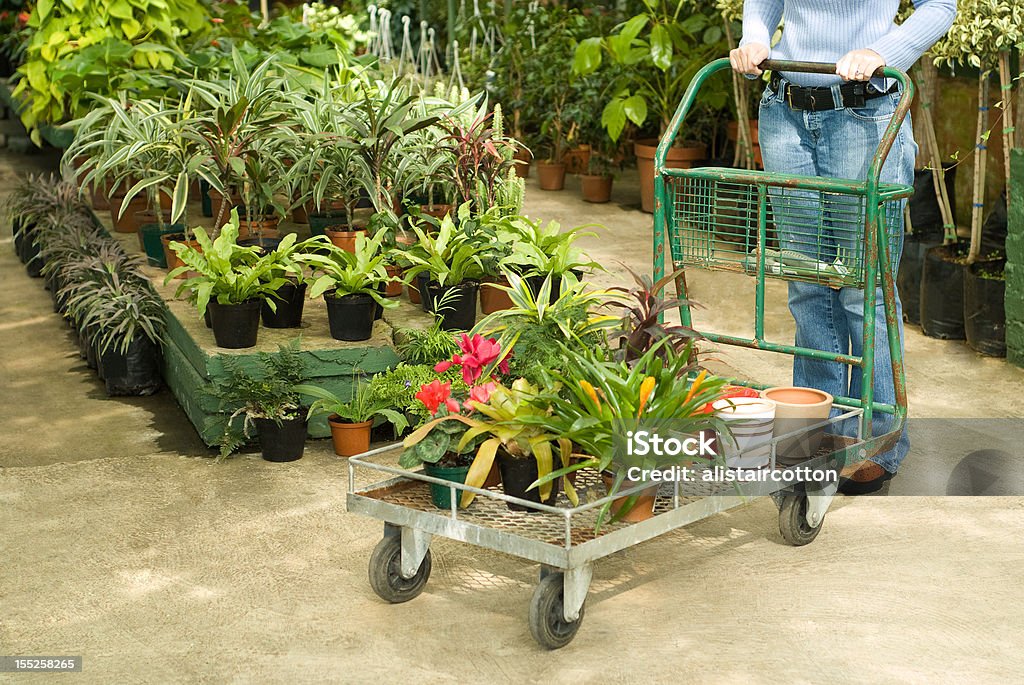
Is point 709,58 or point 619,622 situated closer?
point 619,622

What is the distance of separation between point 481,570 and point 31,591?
106 cm

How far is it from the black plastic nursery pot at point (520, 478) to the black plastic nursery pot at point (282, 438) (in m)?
1.17

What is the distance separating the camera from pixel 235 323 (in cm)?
396

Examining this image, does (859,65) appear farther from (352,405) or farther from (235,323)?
(235,323)

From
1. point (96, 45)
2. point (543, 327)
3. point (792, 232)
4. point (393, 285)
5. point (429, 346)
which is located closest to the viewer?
point (792, 232)

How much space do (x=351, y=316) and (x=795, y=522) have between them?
1573mm

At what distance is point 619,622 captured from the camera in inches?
112

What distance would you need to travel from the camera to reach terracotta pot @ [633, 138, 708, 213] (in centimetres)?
727

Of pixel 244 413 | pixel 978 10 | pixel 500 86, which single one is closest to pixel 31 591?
pixel 244 413

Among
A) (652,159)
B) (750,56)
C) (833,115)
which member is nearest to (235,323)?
(750,56)

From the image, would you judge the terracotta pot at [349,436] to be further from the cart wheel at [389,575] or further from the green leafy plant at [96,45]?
the green leafy plant at [96,45]

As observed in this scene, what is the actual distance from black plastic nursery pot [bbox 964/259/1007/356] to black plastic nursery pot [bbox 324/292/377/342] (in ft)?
7.47

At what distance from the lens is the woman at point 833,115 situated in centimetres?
326

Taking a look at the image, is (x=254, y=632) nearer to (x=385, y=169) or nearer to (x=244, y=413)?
(x=244, y=413)
